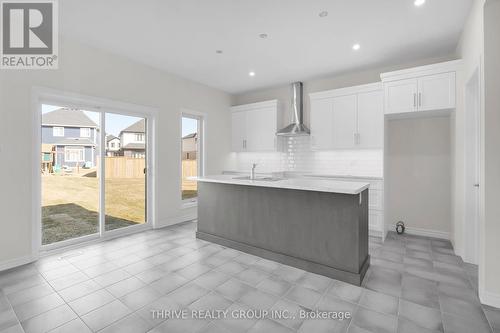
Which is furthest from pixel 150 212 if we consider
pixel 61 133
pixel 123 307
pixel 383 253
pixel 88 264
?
pixel 383 253

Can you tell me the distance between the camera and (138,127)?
4375mm

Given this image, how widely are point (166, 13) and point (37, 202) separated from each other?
9.36 ft

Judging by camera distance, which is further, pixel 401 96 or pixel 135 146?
pixel 135 146

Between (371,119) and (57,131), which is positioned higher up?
(371,119)

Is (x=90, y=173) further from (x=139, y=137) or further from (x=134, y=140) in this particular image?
(x=139, y=137)

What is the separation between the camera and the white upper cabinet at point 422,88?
11.0ft

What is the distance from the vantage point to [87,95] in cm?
355

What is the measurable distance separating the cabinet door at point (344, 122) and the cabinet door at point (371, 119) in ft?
0.34

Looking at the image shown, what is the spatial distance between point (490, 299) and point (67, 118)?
17.4ft

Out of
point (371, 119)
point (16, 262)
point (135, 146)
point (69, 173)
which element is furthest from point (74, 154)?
point (371, 119)

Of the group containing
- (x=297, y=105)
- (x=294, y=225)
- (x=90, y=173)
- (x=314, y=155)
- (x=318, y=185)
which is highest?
(x=297, y=105)

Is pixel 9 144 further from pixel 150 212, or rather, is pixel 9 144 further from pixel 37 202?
pixel 150 212

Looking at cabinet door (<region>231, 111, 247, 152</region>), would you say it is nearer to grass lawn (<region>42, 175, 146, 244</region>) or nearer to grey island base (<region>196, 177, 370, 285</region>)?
grey island base (<region>196, 177, 370, 285</region>)

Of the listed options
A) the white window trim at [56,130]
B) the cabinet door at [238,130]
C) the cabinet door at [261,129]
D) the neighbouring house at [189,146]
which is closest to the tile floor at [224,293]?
the white window trim at [56,130]
